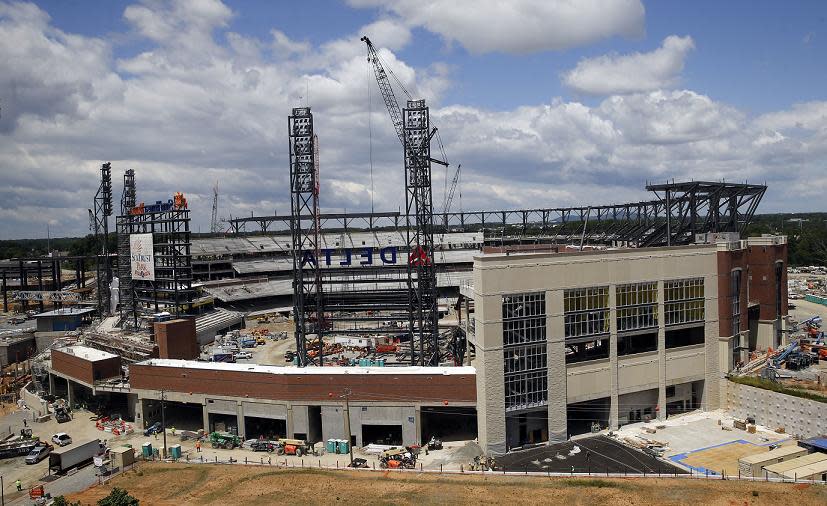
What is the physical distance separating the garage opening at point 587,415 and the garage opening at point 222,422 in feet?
105

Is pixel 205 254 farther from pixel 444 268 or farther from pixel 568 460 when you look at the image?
pixel 568 460

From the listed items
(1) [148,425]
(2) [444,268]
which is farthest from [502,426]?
(2) [444,268]

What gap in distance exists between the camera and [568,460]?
46.6 m

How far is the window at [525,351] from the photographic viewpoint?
163 feet

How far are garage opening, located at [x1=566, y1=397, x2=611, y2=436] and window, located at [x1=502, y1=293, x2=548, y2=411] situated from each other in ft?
15.0

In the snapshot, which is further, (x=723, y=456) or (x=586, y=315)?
(x=586, y=315)

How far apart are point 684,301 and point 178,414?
5323cm

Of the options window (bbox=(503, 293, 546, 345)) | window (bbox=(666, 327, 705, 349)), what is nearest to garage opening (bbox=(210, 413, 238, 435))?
window (bbox=(503, 293, 546, 345))

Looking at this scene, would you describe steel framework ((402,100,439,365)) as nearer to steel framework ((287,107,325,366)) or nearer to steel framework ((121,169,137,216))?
steel framework ((287,107,325,366))

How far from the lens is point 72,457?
5116 centimetres

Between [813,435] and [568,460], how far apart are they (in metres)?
20.1

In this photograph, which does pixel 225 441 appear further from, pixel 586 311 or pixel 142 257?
pixel 142 257

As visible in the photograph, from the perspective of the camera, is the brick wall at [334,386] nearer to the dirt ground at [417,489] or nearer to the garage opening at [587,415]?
the dirt ground at [417,489]

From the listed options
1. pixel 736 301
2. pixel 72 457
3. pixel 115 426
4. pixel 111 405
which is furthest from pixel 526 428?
pixel 111 405
